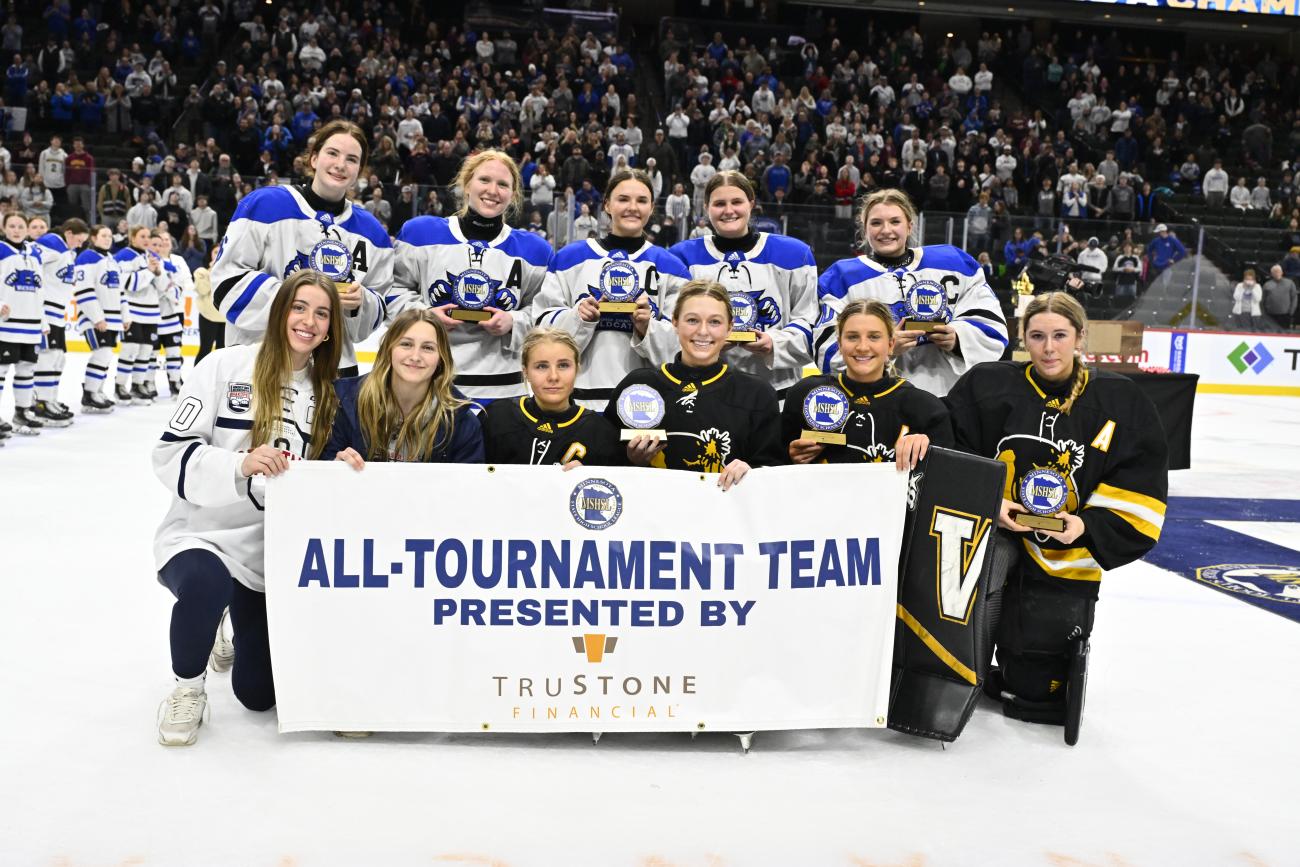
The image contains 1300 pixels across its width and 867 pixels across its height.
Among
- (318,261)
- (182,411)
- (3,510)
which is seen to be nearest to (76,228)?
(3,510)

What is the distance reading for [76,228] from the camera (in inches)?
337

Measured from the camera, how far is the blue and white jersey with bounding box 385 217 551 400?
3.74 meters

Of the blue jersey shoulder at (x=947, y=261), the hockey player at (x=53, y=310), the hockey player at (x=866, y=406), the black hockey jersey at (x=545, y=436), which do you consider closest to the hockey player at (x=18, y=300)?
the hockey player at (x=53, y=310)

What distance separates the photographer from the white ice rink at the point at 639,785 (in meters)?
2.33

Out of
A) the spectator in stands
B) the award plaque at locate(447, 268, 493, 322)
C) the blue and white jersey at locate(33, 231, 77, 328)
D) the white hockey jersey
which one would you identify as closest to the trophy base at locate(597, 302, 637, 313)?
the award plaque at locate(447, 268, 493, 322)

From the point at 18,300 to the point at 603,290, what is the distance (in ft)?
18.5

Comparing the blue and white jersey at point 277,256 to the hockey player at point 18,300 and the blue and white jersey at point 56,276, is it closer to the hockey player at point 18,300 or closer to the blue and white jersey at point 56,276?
the hockey player at point 18,300

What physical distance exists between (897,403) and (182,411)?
1864 mm

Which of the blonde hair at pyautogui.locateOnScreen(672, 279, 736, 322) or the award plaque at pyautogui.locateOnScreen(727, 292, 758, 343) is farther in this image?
the award plaque at pyautogui.locateOnScreen(727, 292, 758, 343)

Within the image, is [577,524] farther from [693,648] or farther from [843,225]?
[843,225]

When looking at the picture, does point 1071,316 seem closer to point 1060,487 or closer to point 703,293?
point 1060,487

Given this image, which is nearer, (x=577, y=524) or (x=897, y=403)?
(x=577, y=524)

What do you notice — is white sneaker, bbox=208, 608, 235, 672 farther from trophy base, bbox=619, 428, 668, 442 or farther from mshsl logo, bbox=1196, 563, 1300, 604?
mshsl logo, bbox=1196, 563, 1300, 604

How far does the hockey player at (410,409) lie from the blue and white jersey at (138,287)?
7343 mm
